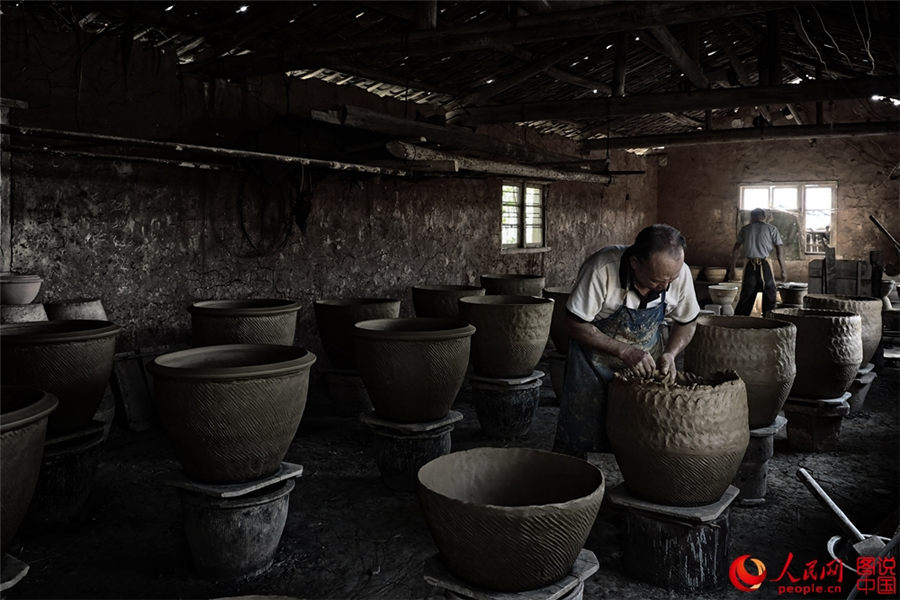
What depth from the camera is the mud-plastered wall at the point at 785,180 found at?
12891 millimetres

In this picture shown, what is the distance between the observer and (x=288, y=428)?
3.15 meters

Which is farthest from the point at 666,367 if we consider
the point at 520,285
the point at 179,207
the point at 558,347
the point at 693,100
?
the point at 693,100

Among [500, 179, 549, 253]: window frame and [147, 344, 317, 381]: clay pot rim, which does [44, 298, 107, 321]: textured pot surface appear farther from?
[500, 179, 549, 253]: window frame

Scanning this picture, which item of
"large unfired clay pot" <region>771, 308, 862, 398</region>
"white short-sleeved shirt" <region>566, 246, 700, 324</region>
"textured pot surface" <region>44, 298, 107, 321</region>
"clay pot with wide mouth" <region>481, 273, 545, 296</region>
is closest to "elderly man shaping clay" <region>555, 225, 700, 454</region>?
"white short-sleeved shirt" <region>566, 246, 700, 324</region>

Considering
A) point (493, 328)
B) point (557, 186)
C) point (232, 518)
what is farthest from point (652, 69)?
point (232, 518)

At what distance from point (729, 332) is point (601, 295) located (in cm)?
100

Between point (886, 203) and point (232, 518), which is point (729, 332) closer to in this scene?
point (232, 518)

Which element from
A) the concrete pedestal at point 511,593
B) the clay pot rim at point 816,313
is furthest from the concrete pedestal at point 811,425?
the concrete pedestal at point 511,593

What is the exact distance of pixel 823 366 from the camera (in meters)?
4.48

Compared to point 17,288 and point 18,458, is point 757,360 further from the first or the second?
point 17,288

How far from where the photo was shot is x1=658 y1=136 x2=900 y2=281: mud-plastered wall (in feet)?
42.3

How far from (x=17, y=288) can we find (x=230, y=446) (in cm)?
198

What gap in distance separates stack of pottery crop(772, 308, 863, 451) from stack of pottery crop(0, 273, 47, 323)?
16.2ft

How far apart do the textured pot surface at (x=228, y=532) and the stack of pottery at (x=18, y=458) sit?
32.1 inches
